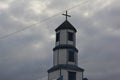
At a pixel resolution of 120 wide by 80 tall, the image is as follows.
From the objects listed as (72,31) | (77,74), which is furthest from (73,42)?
(77,74)

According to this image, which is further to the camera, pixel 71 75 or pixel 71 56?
pixel 71 56

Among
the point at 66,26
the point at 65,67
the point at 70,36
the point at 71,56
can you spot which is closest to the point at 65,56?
the point at 71,56

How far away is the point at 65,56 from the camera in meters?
64.3

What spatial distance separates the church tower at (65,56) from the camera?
63.5m

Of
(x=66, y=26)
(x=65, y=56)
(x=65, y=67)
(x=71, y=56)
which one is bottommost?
(x=65, y=67)

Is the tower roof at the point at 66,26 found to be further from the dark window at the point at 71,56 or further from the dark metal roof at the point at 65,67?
the dark metal roof at the point at 65,67

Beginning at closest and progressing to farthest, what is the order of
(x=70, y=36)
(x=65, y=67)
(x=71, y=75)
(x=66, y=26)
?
(x=65, y=67) → (x=71, y=75) → (x=70, y=36) → (x=66, y=26)

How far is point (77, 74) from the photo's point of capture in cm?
6444

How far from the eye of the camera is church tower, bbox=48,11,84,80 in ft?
208

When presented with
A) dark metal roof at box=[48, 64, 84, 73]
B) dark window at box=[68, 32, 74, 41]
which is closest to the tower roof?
dark window at box=[68, 32, 74, 41]

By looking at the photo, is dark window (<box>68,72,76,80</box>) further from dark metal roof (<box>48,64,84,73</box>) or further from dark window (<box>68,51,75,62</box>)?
dark window (<box>68,51,75,62</box>)

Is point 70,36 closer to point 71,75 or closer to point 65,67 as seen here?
point 65,67

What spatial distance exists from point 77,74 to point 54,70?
423cm

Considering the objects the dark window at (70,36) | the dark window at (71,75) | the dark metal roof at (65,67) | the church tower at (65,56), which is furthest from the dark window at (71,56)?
the dark window at (70,36)
